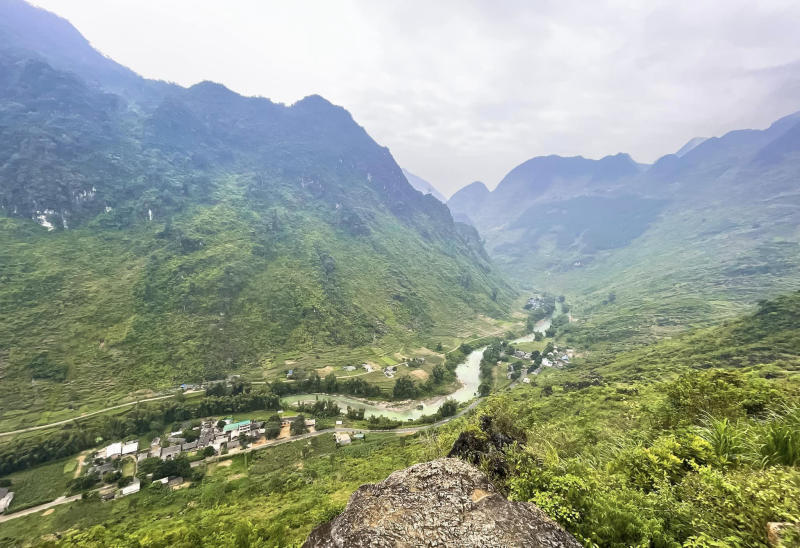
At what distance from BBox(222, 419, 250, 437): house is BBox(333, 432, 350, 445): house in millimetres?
20124

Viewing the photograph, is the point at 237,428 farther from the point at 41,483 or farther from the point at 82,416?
the point at 82,416

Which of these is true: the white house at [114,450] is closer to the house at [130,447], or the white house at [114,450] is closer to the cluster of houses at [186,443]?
the cluster of houses at [186,443]

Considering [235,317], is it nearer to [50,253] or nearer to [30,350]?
[30,350]

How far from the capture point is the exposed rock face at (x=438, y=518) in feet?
28.8

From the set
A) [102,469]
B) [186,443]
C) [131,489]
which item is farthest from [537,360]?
[102,469]

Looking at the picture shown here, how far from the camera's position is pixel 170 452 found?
59.1 m

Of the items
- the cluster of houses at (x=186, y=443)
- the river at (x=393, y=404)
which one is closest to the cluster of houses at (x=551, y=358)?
the river at (x=393, y=404)

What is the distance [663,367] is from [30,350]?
159912 mm

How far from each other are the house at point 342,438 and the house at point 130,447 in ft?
130

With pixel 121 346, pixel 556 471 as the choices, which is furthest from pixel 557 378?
pixel 121 346

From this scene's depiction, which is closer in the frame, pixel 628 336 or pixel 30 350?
pixel 30 350

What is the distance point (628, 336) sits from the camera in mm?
123250

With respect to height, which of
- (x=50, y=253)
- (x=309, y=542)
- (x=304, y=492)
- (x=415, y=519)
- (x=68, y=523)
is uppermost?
(x=50, y=253)

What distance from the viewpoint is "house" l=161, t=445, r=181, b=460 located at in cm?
5746
